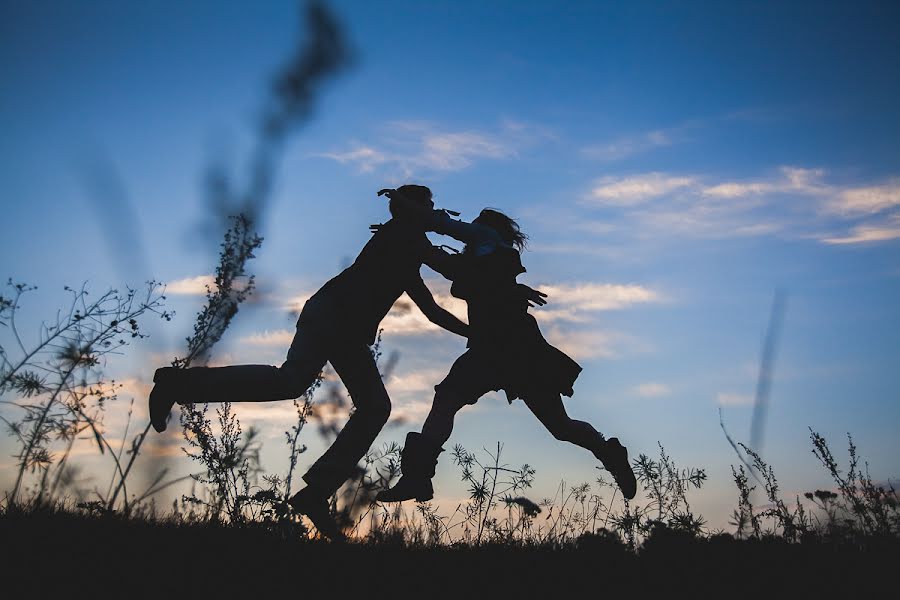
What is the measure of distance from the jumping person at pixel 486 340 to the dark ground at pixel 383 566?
104cm

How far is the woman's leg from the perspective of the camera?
523 cm

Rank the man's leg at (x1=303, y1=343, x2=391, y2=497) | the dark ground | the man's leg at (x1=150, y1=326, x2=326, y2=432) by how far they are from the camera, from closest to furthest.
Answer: the dark ground
the man's leg at (x1=150, y1=326, x2=326, y2=432)
the man's leg at (x1=303, y1=343, x2=391, y2=497)

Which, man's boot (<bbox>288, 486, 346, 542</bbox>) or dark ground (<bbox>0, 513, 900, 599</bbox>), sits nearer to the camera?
dark ground (<bbox>0, 513, 900, 599</bbox>)

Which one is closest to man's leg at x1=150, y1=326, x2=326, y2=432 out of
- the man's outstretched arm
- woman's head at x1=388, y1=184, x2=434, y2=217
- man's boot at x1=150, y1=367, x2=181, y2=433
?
man's boot at x1=150, y1=367, x2=181, y2=433

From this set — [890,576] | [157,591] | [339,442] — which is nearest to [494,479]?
[339,442]

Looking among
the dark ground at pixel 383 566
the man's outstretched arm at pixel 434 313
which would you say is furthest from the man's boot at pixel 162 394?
the man's outstretched arm at pixel 434 313

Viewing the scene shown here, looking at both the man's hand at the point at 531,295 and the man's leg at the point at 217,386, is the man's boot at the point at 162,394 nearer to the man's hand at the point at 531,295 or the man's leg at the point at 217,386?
the man's leg at the point at 217,386

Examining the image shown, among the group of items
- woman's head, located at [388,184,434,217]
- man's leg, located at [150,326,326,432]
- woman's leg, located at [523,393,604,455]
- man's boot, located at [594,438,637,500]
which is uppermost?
woman's head, located at [388,184,434,217]

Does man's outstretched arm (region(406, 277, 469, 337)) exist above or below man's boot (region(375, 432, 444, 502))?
above

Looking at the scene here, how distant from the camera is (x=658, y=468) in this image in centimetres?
540

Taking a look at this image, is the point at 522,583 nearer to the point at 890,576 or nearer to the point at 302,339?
the point at 890,576

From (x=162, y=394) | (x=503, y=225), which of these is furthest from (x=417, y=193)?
(x=162, y=394)

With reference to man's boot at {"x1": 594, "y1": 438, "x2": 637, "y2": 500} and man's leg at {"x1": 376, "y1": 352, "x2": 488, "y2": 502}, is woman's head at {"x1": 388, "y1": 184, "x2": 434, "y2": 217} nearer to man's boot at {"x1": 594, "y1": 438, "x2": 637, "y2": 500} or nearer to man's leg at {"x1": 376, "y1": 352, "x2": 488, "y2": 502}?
man's leg at {"x1": 376, "y1": 352, "x2": 488, "y2": 502}

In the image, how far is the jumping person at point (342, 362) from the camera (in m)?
4.55
